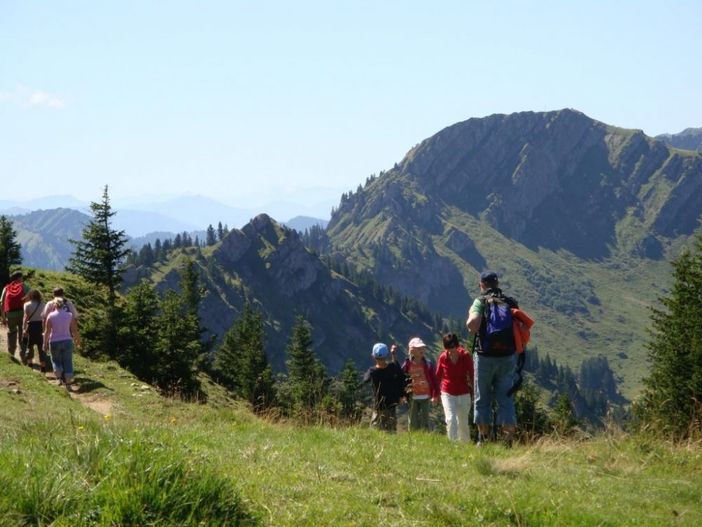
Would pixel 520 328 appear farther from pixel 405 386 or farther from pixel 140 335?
pixel 140 335

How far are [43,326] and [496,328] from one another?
15259 mm

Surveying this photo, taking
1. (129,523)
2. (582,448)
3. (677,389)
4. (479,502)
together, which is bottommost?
(677,389)

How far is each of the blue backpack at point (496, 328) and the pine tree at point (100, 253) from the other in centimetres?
3740

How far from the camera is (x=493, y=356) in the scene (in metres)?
10.9

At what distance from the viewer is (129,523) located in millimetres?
4527

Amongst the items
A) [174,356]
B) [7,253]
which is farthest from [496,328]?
[7,253]

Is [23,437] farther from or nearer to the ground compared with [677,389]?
farther from the ground

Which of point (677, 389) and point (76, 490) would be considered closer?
point (76, 490)

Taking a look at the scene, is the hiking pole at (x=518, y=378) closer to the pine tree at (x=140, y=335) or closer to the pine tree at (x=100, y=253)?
the pine tree at (x=140, y=335)

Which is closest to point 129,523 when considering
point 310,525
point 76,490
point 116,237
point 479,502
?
point 76,490

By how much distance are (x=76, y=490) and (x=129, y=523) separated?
1.74 feet

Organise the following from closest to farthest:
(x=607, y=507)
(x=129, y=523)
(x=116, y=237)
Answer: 1. (x=129, y=523)
2. (x=607, y=507)
3. (x=116, y=237)

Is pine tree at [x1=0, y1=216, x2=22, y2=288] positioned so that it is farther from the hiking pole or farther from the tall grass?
the tall grass

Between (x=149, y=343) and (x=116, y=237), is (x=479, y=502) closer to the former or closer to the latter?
(x=149, y=343)
